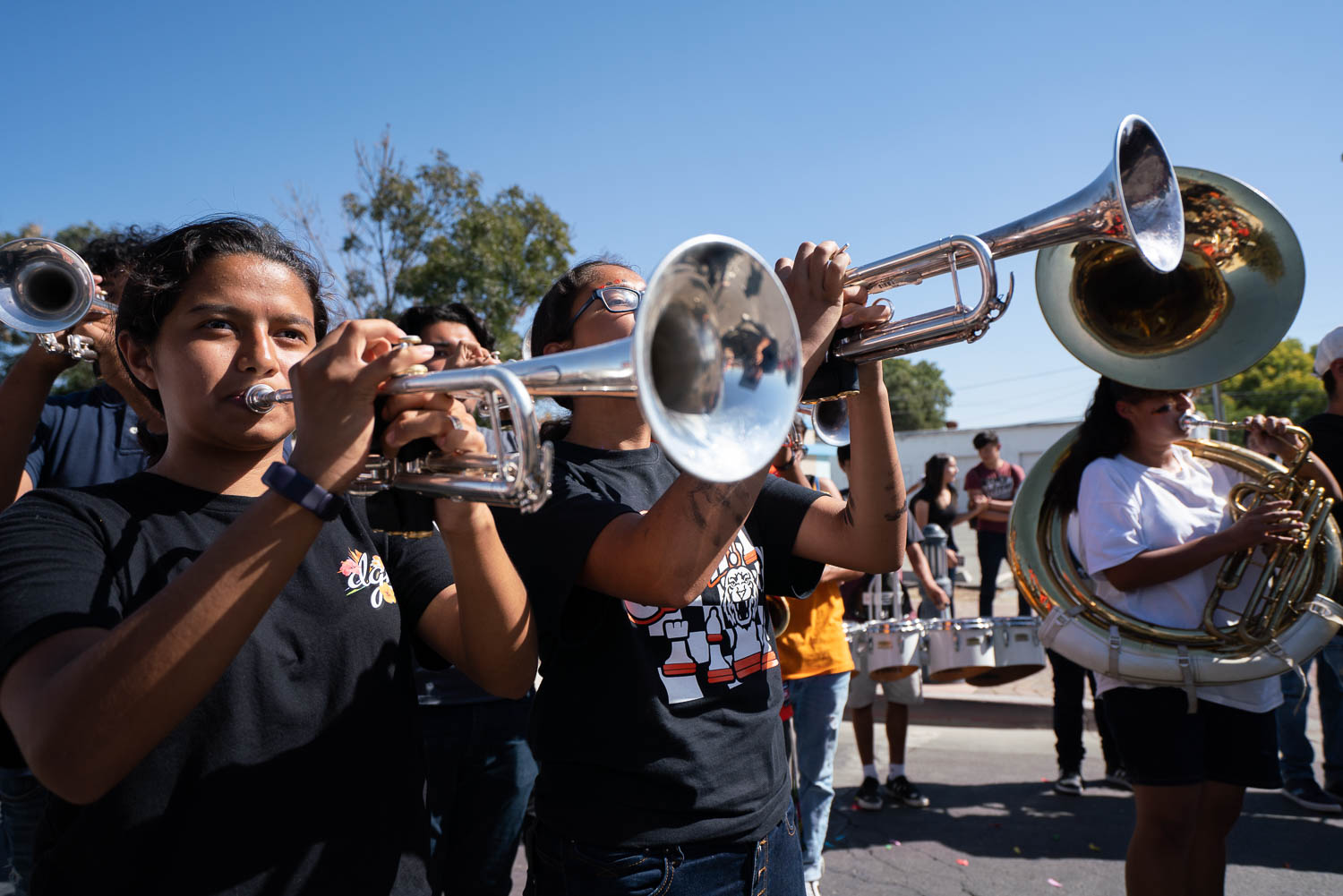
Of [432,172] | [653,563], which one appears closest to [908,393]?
[432,172]

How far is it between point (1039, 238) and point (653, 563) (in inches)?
47.3

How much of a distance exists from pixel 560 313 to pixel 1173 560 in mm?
2196

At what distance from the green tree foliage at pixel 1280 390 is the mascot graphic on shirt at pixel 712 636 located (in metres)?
51.6

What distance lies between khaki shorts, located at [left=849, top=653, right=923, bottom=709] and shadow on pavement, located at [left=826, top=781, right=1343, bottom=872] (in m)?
0.61

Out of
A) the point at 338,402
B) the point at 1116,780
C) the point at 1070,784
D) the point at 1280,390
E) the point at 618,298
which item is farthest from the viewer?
the point at 1280,390

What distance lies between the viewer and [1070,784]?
17.5 feet

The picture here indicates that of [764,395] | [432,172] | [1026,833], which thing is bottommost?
[1026,833]

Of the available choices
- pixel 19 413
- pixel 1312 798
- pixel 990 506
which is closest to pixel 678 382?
pixel 19 413

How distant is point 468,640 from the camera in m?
1.65

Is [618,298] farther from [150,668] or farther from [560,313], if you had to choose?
[150,668]

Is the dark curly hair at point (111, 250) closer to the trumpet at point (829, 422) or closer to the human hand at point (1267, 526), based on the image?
the trumpet at point (829, 422)

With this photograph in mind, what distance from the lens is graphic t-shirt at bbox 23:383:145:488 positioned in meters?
2.72

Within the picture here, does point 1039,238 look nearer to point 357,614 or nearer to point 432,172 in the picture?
point 357,614

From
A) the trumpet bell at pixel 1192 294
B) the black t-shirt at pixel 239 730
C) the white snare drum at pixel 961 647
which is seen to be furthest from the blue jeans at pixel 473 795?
the white snare drum at pixel 961 647
